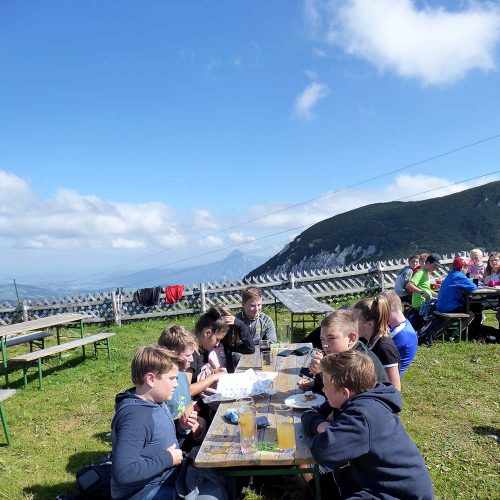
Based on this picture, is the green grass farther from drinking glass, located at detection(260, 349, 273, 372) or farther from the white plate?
drinking glass, located at detection(260, 349, 273, 372)

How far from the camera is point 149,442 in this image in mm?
2533

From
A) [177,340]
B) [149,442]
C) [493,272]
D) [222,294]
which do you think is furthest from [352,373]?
[222,294]

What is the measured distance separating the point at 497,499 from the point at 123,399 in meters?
3.09

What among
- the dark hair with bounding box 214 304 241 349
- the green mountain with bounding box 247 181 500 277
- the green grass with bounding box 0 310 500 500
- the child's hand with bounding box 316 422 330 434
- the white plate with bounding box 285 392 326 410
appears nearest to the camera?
the child's hand with bounding box 316 422 330 434

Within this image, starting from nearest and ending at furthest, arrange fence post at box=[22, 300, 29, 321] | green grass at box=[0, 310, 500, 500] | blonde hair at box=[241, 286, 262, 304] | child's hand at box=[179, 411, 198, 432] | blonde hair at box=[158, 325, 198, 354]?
child's hand at box=[179, 411, 198, 432] → blonde hair at box=[158, 325, 198, 354] → green grass at box=[0, 310, 500, 500] → blonde hair at box=[241, 286, 262, 304] → fence post at box=[22, 300, 29, 321]

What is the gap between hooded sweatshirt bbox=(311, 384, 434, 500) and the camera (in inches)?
82.3

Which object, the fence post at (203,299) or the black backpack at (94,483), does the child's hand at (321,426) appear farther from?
the fence post at (203,299)

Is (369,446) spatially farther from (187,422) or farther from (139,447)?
(187,422)

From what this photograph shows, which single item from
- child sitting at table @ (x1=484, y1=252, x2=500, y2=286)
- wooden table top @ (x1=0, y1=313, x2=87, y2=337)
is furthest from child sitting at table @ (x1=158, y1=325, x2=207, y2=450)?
child sitting at table @ (x1=484, y1=252, x2=500, y2=286)

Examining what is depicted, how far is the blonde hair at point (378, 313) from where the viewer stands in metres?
3.76

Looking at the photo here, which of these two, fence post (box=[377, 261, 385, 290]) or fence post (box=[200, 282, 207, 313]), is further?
fence post (box=[377, 261, 385, 290])

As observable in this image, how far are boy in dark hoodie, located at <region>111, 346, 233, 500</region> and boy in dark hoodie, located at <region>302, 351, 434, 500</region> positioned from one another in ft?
2.65

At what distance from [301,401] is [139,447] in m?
1.20

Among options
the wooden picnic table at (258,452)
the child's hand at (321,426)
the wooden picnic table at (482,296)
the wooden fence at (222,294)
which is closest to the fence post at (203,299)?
the wooden fence at (222,294)
